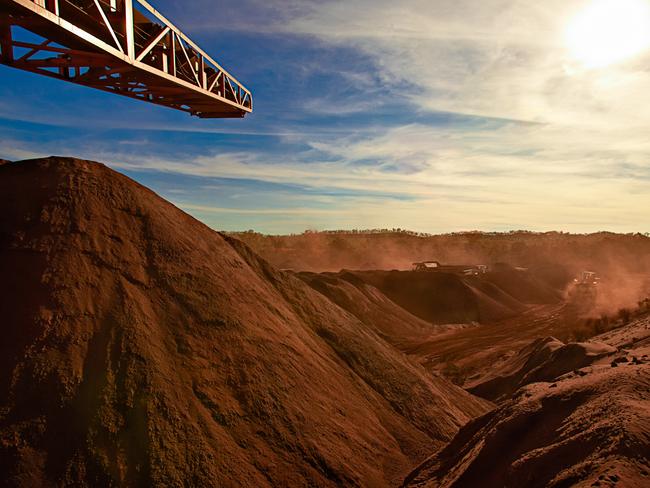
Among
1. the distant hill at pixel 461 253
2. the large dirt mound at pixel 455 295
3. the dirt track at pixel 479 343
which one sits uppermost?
the distant hill at pixel 461 253

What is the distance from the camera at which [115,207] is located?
8.70 metres

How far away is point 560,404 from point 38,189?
33.6 ft

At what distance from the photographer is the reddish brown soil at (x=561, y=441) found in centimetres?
421

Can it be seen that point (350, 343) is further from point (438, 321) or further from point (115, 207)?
point (438, 321)

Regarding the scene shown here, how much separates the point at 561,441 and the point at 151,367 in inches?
238

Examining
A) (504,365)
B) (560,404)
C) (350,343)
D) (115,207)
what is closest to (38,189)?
(115,207)

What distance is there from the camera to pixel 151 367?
661 centimetres

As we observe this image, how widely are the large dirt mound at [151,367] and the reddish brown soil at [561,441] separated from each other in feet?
5.97

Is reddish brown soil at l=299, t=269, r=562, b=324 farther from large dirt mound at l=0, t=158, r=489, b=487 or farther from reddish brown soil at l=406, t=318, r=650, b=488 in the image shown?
reddish brown soil at l=406, t=318, r=650, b=488

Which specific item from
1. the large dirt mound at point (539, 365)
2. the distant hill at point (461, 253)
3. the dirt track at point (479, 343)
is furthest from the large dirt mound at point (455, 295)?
the large dirt mound at point (539, 365)

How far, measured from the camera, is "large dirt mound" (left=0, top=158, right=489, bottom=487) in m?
5.73

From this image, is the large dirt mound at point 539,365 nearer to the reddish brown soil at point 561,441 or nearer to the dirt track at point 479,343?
the dirt track at point 479,343

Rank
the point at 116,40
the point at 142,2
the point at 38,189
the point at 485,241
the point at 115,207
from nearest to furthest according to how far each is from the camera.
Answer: the point at 116,40
the point at 142,2
the point at 38,189
the point at 115,207
the point at 485,241

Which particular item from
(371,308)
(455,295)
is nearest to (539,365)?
(371,308)
